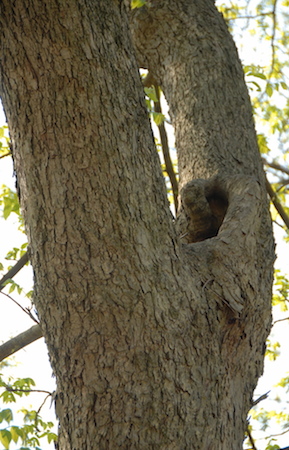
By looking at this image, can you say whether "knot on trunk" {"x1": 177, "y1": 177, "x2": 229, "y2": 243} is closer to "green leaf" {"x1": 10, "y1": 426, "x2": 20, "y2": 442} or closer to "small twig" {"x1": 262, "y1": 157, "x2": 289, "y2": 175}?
"green leaf" {"x1": 10, "y1": 426, "x2": 20, "y2": 442}

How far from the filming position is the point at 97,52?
1859 mm

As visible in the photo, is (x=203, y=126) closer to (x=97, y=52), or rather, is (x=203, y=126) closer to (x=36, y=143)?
(x=97, y=52)

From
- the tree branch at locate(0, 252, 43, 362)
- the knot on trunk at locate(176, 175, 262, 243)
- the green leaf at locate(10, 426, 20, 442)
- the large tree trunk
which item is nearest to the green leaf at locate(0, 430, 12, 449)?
the green leaf at locate(10, 426, 20, 442)

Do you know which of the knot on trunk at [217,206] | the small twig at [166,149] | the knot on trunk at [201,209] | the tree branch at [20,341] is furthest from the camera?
the small twig at [166,149]

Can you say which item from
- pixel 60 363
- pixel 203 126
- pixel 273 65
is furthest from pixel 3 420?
pixel 273 65

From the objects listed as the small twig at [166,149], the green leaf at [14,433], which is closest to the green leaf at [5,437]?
→ the green leaf at [14,433]

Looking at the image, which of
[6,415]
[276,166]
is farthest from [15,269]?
[276,166]

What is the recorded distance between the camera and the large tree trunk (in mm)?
1688

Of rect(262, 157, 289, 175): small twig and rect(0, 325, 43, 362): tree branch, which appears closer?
rect(0, 325, 43, 362): tree branch

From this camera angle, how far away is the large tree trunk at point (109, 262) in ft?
5.54

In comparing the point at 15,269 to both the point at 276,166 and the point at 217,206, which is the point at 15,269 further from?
the point at 276,166

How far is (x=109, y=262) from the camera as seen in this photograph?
68.0 inches

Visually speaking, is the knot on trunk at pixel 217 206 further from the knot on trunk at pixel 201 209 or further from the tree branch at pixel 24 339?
the tree branch at pixel 24 339

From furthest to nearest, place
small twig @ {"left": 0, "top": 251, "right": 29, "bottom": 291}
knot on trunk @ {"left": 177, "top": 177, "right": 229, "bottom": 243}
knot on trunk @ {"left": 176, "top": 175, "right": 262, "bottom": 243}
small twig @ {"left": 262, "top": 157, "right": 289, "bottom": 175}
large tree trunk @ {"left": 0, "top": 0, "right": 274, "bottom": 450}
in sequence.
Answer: small twig @ {"left": 262, "top": 157, "right": 289, "bottom": 175} → small twig @ {"left": 0, "top": 251, "right": 29, "bottom": 291} → knot on trunk @ {"left": 177, "top": 177, "right": 229, "bottom": 243} → knot on trunk @ {"left": 176, "top": 175, "right": 262, "bottom": 243} → large tree trunk @ {"left": 0, "top": 0, "right": 274, "bottom": 450}
